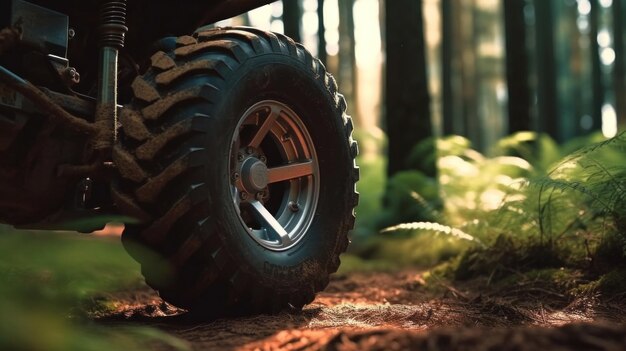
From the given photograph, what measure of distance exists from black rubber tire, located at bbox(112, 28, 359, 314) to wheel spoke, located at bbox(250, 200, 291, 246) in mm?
75

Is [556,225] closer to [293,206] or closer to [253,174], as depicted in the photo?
[293,206]

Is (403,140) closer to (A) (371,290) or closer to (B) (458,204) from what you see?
(B) (458,204)

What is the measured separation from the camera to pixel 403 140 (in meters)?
9.45

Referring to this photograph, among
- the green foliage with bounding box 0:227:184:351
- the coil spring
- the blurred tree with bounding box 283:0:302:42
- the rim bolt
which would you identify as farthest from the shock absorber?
the blurred tree with bounding box 283:0:302:42

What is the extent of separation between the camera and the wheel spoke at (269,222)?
12.2 feet

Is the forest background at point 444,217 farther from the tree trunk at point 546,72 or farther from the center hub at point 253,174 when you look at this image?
the center hub at point 253,174

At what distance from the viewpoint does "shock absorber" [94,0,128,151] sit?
3250 millimetres

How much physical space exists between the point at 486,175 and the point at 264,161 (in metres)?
6.61

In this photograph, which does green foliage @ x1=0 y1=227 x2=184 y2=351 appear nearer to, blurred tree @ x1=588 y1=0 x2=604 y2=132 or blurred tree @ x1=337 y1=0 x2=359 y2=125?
blurred tree @ x1=588 y1=0 x2=604 y2=132

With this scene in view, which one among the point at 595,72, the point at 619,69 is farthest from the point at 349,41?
the point at 619,69

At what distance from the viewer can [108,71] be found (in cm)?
333

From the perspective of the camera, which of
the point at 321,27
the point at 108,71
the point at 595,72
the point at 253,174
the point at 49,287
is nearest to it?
the point at 49,287

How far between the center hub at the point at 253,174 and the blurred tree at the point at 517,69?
8898 mm

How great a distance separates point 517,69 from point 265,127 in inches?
357
